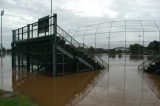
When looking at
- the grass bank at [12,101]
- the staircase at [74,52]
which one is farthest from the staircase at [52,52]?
the grass bank at [12,101]

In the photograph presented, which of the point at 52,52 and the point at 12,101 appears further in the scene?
the point at 52,52

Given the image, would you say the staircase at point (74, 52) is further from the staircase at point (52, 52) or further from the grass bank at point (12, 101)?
the grass bank at point (12, 101)

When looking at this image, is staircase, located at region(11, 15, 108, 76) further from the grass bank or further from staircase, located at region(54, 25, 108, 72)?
the grass bank

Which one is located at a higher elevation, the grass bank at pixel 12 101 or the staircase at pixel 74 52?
the staircase at pixel 74 52

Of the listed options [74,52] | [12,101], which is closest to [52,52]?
[74,52]

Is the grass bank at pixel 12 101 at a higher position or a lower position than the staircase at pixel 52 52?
lower

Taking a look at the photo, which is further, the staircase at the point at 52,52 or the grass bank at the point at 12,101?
the staircase at the point at 52,52

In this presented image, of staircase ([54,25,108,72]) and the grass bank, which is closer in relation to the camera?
the grass bank

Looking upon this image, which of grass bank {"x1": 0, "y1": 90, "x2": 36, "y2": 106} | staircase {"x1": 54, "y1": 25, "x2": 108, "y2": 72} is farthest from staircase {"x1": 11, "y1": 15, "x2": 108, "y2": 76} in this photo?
grass bank {"x1": 0, "y1": 90, "x2": 36, "y2": 106}

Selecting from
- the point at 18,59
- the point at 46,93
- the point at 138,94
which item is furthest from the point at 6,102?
the point at 18,59

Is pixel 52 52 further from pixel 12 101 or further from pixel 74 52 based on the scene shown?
pixel 12 101

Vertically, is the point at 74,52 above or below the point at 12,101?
above

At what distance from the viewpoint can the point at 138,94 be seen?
12.6 metres

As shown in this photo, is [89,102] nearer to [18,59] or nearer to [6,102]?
[6,102]
